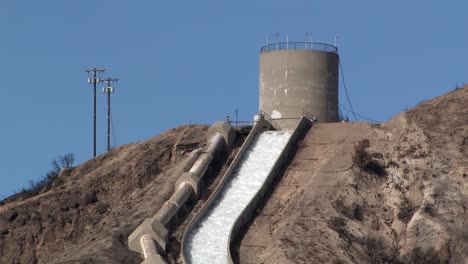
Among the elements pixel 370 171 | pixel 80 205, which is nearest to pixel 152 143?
pixel 80 205

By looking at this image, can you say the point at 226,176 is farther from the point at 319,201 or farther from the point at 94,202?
the point at 94,202

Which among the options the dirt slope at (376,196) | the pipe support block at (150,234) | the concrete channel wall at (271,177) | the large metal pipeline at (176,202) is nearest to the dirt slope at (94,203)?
the large metal pipeline at (176,202)

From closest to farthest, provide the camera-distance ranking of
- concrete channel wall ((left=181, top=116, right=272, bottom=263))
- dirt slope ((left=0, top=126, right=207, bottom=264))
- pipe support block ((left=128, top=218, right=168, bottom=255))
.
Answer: pipe support block ((left=128, top=218, right=168, bottom=255)), concrete channel wall ((left=181, top=116, right=272, bottom=263)), dirt slope ((left=0, top=126, right=207, bottom=264))

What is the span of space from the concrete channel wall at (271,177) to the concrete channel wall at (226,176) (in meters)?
1.69

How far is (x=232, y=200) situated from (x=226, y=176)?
1.95 meters

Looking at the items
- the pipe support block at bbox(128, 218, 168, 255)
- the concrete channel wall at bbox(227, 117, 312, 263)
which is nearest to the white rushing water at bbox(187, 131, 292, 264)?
the concrete channel wall at bbox(227, 117, 312, 263)

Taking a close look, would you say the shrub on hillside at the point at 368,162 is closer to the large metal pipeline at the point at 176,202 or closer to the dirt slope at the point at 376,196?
the dirt slope at the point at 376,196

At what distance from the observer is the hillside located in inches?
2522

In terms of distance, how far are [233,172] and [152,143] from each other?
7.47 metres

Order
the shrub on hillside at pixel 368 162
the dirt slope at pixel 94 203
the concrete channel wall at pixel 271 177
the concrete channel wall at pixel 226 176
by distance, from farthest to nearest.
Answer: the shrub on hillside at pixel 368 162, the dirt slope at pixel 94 203, the concrete channel wall at pixel 271 177, the concrete channel wall at pixel 226 176

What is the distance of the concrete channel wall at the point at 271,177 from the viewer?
64875 millimetres

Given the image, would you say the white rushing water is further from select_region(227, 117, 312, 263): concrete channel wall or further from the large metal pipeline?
the large metal pipeline

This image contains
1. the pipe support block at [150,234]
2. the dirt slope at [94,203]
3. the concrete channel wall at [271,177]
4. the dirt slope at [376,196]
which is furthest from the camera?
the dirt slope at [94,203]

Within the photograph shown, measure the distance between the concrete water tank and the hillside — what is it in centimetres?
175
